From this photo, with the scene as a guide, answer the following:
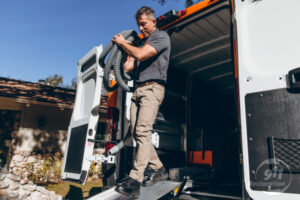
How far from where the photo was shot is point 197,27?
11.1 ft

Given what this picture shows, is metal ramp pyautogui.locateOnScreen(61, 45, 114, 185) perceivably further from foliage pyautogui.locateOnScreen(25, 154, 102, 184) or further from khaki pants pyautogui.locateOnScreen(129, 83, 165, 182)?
foliage pyautogui.locateOnScreen(25, 154, 102, 184)

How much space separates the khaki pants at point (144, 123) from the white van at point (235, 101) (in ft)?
1.95

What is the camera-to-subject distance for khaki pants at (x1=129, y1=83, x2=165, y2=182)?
7.31 feet

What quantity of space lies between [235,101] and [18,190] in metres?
4.77

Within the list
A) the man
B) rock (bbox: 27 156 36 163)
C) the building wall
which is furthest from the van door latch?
rock (bbox: 27 156 36 163)

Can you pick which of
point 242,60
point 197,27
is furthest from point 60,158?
point 242,60

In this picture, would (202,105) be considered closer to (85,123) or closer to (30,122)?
(85,123)

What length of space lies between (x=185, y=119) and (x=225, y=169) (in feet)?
4.82

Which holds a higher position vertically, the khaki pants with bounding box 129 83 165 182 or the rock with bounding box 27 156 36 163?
the khaki pants with bounding box 129 83 165 182

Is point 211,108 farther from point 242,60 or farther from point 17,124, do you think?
point 17,124

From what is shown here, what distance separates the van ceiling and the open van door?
32.8 inches

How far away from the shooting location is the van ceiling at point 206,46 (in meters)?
3.09

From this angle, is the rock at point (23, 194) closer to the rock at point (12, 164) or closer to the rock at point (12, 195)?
the rock at point (12, 195)

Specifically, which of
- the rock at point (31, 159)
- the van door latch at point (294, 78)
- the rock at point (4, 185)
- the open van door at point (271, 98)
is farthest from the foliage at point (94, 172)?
the van door latch at point (294, 78)
